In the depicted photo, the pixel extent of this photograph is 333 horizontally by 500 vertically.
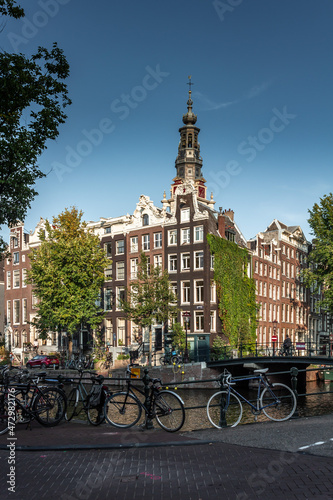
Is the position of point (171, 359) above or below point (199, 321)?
below

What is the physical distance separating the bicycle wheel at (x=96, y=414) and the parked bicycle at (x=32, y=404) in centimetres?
63

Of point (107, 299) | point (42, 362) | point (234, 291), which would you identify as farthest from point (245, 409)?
point (107, 299)

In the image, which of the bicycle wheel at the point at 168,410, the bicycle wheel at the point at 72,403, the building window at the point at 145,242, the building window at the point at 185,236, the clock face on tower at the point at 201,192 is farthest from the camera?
the clock face on tower at the point at 201,192

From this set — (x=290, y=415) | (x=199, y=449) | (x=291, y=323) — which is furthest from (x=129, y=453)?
(x=291, y=323)

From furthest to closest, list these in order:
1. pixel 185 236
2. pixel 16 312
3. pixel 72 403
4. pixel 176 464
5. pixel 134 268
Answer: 1. pixel 16 312
2. pixel 134 268
3. pixel 185 236
4. pixel 72 403
5. pixel 176 464

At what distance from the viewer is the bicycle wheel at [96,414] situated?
12.0m

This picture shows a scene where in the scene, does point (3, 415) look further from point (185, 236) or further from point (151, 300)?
point (185, 236)

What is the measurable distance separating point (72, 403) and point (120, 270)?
4028cm

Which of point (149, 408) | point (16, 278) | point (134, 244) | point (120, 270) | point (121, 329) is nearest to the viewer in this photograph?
point (149, 408)

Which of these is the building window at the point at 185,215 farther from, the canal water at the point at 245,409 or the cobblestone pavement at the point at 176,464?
the cobblestone pavement at the point at 176,464

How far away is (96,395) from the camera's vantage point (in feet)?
40.3

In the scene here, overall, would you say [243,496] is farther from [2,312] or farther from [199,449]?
[2,312]

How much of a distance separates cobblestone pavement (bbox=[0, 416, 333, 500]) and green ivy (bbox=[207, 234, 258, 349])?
35.2 metres

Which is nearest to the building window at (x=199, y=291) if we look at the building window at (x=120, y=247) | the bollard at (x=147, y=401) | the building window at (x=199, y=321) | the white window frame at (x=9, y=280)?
the building window at (x=199, y=321)
